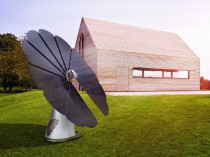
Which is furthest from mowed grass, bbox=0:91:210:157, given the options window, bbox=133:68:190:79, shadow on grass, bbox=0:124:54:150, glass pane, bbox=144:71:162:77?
glass pane, bbox=144:71:162:77

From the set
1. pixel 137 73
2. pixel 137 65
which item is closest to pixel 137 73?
pixel 137 73

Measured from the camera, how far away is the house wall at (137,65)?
75.2 feet

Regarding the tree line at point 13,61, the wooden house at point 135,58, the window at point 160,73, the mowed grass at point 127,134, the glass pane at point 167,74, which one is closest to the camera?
the mowed grass at point 127,134

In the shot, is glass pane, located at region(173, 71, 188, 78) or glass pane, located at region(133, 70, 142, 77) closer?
glass pane, located at region(133, 70, 142, 77)

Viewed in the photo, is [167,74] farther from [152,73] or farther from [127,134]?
[127,134]

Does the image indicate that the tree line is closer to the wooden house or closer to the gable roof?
the wooden house

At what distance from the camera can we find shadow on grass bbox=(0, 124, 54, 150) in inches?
249

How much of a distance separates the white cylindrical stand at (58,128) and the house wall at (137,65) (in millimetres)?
16026

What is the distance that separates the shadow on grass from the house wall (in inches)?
570

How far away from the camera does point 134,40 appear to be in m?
26.6

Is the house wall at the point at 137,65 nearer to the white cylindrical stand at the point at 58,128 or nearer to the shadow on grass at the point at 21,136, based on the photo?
the shadow on grass at the point at 21,136

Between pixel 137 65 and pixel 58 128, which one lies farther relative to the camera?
pixel 137 65

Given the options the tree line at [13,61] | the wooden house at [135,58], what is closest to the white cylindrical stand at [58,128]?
the wooden house at [135,58]

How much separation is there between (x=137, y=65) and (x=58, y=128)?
768 inches
